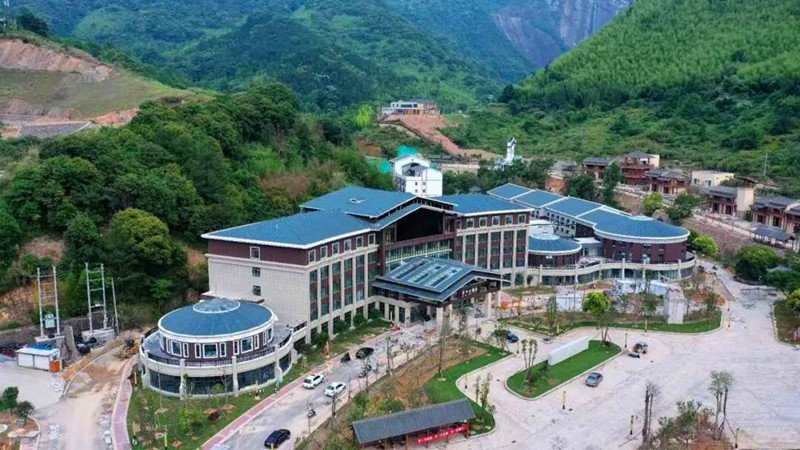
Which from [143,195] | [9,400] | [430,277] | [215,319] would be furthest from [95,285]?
[430,277]

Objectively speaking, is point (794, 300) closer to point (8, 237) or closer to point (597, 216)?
point (597, 216)

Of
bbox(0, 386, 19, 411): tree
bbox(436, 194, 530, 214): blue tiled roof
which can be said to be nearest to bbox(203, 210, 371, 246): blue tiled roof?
bbox(436, 194, 530, 214): blue tiled roof

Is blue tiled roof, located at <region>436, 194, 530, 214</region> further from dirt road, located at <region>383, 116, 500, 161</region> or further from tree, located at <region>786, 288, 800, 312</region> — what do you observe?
dirt road, located at <region>383, 116, 500, 161</region>

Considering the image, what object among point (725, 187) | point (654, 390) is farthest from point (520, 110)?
point (654, 390)

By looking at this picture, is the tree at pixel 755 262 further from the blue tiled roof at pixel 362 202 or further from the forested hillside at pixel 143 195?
the forested hillside at pixel 143 195

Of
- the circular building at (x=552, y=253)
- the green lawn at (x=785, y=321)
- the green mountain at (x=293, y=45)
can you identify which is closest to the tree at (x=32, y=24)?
the green mountain at (x=293, y=45)

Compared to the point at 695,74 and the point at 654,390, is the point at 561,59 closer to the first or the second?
the point at 695,74
